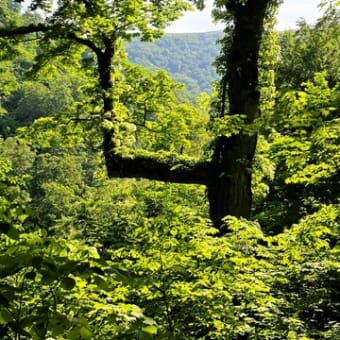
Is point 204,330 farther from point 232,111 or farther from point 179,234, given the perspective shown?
point 232,111

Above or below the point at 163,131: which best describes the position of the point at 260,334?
below

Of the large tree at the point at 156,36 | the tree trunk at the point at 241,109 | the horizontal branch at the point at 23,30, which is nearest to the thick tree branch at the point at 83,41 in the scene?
the large tree at the point at 156,36

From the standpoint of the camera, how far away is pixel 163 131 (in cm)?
994

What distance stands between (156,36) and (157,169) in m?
3.36

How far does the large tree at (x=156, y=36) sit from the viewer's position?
22.0ft

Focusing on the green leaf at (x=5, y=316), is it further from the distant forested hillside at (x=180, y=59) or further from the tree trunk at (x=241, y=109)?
the distant forested hillside at (x=180, y=59)

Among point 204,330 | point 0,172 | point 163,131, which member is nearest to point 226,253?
point 204,330

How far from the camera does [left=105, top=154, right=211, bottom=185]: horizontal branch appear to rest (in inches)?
282

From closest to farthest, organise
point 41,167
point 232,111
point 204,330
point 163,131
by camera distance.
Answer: point 204,330 → point 232,111 → point 163,131 → point 41,167

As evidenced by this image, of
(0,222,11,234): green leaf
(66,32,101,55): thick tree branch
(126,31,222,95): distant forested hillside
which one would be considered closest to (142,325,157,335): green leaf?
(0,222,11,234): green leaf

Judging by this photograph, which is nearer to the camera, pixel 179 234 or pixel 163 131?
pixel 179 234

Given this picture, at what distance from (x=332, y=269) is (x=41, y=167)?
46.6 metres

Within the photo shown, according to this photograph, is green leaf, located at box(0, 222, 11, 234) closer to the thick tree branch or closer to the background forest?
the background forest

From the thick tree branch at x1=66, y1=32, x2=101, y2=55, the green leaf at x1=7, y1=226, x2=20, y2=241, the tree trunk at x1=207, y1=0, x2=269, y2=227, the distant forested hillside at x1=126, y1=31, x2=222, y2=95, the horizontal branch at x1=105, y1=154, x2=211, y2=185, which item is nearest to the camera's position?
the green leaf at x1=7, y1=226, x2=20, y2=241
